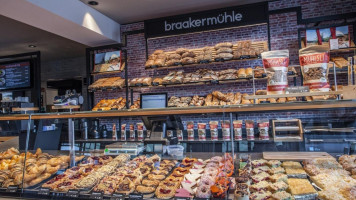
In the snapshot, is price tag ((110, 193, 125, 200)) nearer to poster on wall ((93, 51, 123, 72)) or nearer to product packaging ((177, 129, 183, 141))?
product packaging ((177, 129, 183, 141))

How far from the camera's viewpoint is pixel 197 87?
5.20 metres

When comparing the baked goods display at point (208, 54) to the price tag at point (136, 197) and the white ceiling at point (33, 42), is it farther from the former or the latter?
the price tag at point (136, 197)

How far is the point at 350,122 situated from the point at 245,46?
8.46 feet

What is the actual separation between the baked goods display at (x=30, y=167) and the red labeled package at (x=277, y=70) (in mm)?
1812

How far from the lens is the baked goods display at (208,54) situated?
14.9ft

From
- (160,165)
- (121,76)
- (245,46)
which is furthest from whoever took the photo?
(121,76)

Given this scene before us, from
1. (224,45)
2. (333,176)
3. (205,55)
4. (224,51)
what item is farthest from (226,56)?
(333,176)

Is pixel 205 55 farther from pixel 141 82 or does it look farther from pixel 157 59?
pixel 141 82

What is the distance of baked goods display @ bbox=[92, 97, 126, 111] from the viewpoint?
5.24 meters

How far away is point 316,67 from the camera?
154cm

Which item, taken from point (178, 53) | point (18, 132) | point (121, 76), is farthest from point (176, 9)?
point (18, 132)

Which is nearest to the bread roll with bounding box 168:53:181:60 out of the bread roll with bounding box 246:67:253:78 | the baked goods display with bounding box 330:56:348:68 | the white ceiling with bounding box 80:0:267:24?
the white ceiling with bounding box 80:0:267:24

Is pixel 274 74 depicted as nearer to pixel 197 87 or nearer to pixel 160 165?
pixel 160 165

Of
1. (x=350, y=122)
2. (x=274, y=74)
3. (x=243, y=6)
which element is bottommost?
(x=350, y=122)
